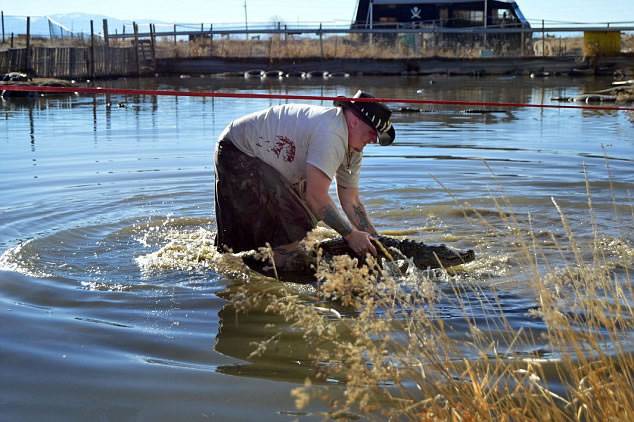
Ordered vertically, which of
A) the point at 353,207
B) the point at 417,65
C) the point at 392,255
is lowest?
the point at 392,255

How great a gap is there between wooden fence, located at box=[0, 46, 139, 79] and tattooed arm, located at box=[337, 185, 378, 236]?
83.2 feet

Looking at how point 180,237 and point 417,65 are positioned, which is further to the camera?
point 417,65

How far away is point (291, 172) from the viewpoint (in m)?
6.22

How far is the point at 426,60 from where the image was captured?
132 ft

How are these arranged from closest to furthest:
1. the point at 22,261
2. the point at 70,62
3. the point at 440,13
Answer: the point at 22,261
the point at 70,62
the point at 440,13

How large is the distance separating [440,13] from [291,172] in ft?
152

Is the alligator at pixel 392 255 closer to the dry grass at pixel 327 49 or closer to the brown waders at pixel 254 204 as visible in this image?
the brown waders at pixel 254 204

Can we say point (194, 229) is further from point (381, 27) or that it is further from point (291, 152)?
point (381, 27)

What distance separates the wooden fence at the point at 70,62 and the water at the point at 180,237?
1341 cm

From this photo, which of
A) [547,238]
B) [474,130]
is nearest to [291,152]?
[547,238]

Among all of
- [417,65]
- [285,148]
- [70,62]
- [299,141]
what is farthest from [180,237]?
[417,65]

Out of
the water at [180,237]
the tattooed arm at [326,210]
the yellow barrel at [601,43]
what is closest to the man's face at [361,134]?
the tattooed arm at [326,210]

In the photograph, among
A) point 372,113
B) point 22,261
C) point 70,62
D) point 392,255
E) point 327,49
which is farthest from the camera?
point 327,49

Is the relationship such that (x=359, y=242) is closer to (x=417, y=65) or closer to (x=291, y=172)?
→ (x=291, y=172)
